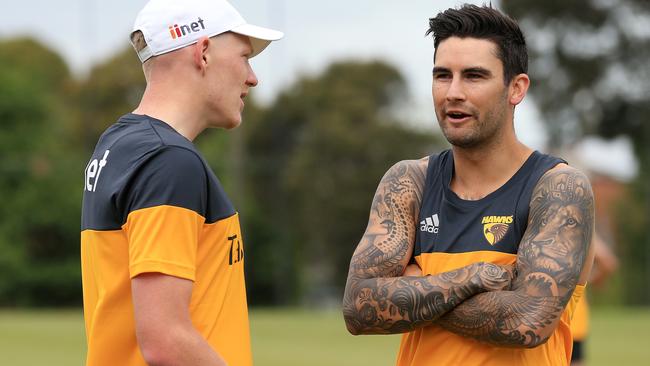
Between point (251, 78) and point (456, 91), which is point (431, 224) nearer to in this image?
point (456, 91)

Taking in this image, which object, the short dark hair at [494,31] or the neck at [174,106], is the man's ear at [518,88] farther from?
the neck at [174,106]

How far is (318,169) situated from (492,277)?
3926cm

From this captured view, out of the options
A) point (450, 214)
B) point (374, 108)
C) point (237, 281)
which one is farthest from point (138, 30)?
point (374, 108)

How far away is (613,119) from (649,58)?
3.14 metres

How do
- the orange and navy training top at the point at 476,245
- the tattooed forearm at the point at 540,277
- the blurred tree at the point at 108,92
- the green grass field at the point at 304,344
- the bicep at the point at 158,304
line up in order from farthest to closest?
1. the blurred tree at the point at 108,92
2. the green grass field at the point at 304,344
3. the orange and navy training top at the point at 476,245
4. the tattooed forearm at the point at 540,277
5. the bicep at the point at 158,304

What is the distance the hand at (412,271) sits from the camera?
429 cm

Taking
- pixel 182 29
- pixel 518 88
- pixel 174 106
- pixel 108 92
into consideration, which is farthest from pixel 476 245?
pixel 108 92

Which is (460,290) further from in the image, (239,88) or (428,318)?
(239,88)

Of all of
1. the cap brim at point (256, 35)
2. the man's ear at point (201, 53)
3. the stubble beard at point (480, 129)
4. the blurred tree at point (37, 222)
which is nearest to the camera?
the man's ear at point (201, 53)

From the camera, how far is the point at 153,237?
11.5 feet

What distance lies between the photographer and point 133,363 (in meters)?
3.73

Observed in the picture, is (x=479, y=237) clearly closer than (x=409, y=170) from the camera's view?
Yes

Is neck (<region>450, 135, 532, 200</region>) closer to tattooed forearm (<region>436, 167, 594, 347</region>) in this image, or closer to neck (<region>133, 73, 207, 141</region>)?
tattooed forearm (<region>436, 167, 594, 347</region>)

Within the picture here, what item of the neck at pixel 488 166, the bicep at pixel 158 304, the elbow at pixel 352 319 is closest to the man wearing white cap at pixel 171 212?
the bicep at pixel 158 304
